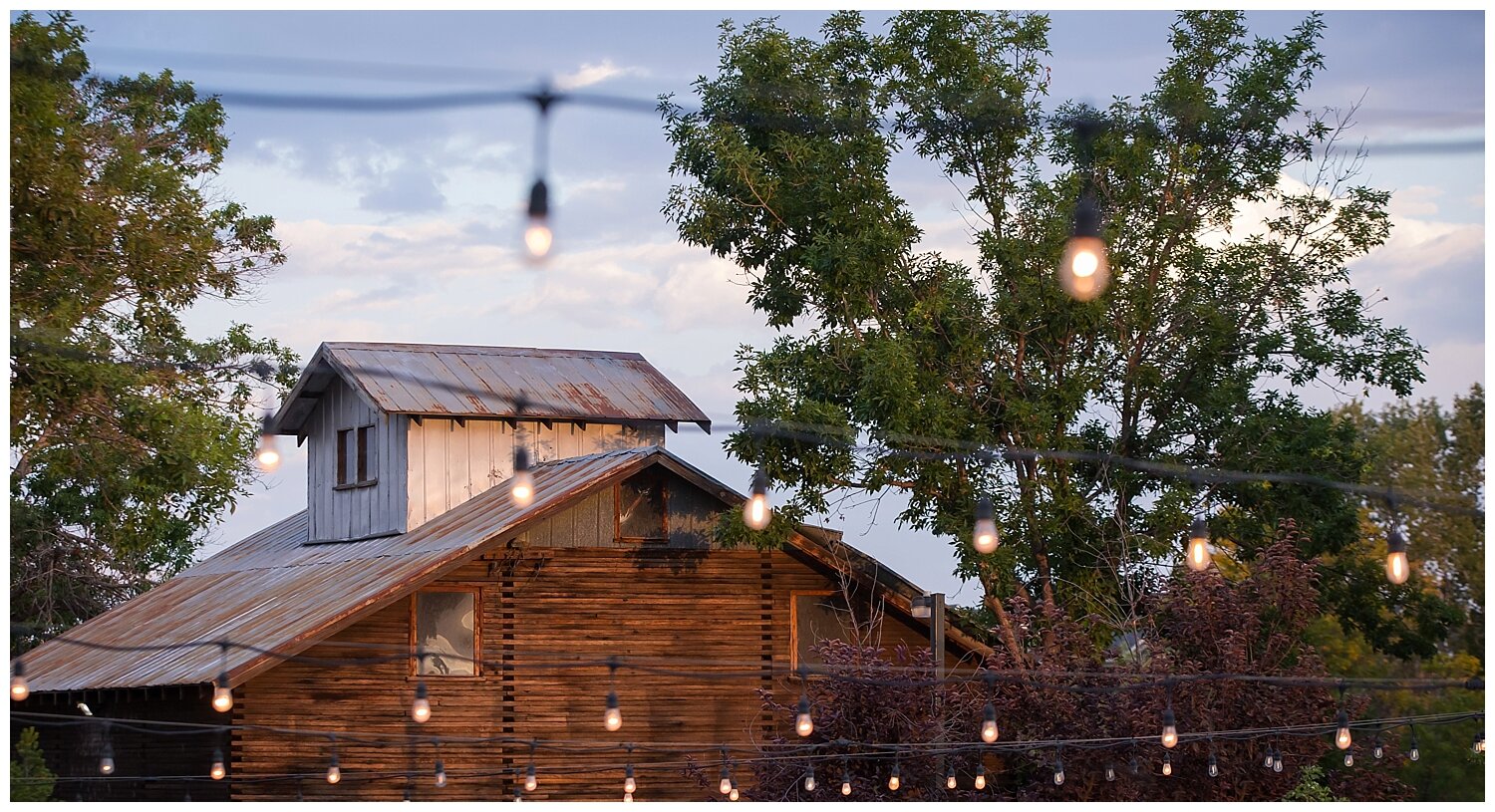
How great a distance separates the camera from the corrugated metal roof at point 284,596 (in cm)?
1773

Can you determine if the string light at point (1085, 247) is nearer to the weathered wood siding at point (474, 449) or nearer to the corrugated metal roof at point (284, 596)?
the corrugated metal roof at point (284, 596)

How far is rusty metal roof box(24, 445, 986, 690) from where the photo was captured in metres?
17.8

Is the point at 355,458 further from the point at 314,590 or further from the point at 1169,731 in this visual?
the point at 1169,731

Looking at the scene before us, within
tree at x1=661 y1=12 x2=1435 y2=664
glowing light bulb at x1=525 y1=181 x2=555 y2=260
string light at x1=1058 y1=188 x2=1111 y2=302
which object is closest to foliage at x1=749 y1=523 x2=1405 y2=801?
tree at x1=661 y1=12 x2=1435 y2=664

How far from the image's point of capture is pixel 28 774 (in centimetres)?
1962

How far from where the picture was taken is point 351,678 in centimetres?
1914

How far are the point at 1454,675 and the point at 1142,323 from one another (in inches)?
732

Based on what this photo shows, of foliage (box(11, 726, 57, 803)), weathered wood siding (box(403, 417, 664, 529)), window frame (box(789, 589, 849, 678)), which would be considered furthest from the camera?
weathered wood siding (box(403, 417, 664, 529))

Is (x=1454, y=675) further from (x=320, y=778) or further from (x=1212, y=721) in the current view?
(x=320, y=778)

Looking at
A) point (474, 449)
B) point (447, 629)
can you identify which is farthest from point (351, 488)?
point (447, 629)

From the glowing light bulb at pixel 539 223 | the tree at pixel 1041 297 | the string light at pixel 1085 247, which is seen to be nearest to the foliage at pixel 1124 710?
the tree at pixel 1041 297

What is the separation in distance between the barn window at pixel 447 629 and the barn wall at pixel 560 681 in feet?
0.44

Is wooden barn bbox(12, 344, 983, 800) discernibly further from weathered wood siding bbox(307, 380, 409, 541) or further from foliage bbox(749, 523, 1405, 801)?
foliage bbox(749, 523, 1405, 801)

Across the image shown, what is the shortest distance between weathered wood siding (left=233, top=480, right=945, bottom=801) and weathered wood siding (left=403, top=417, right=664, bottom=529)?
2.54 meters
